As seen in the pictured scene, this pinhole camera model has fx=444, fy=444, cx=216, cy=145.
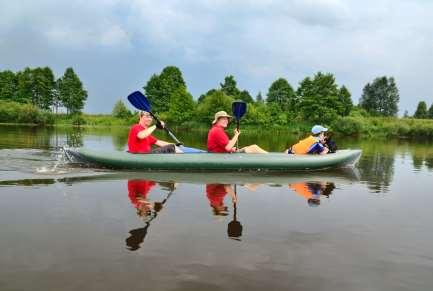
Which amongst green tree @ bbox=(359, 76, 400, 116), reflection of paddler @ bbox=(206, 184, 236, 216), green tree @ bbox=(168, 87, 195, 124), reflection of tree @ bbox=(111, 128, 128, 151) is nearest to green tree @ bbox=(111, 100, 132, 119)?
green tree @ bbox=(168, 87, 195, 124)

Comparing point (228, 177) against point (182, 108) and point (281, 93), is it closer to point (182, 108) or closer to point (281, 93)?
point (182, 108)

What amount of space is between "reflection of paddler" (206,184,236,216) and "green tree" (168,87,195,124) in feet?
169

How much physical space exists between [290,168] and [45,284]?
8546 millimetres

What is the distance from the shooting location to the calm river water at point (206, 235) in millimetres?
4375

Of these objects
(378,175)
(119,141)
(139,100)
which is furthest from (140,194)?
(119,141)

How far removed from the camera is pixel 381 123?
5094 cm

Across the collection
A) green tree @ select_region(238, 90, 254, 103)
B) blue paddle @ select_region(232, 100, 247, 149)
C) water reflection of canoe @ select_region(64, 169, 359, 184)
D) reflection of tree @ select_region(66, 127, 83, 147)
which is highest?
green tree @ select_region(238, 90, 254, 103)

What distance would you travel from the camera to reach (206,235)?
5.69m

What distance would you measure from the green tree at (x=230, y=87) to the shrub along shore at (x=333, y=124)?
9434 millimetres

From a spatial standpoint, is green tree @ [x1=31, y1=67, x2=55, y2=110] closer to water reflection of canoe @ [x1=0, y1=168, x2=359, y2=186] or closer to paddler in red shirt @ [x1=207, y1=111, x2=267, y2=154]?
paddler in red shirt @ [x1=207, y1=111, x2=267, y2=154]

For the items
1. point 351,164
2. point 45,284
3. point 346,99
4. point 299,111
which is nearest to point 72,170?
point 45,284

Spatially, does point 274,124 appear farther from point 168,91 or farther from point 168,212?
point 168,212

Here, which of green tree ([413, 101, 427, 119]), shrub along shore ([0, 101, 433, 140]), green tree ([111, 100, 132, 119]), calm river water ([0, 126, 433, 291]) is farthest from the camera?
green tree ([413, 101, 427, 119])

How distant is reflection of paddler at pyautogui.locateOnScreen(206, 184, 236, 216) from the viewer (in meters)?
7.17
